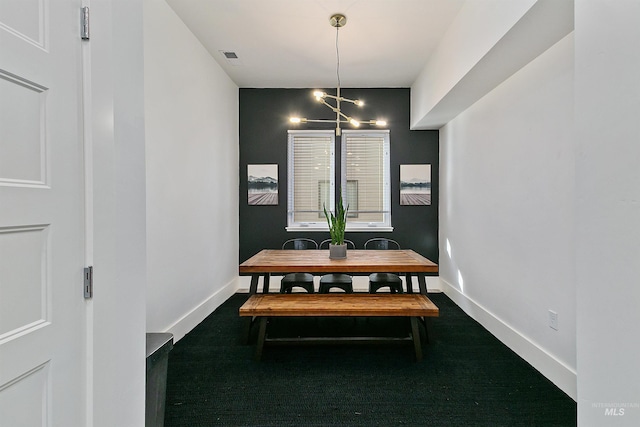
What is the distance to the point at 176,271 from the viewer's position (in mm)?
2648

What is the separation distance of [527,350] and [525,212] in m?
1.09

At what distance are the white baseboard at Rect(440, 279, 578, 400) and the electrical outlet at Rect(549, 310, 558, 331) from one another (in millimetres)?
208

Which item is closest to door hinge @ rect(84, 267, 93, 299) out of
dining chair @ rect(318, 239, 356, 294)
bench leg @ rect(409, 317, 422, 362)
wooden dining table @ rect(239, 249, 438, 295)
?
wooden dining table @ rect(239, 249, 438, 295)

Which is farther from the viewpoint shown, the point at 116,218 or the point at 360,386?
the point at 360,386

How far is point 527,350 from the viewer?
2.28 meters

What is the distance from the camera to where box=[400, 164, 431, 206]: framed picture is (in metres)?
4.37

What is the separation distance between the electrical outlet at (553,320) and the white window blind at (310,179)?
292cm

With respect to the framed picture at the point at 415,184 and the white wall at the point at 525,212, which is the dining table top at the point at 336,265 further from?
the framed picture at the point at 415,184

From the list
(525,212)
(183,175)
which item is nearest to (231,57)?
(183,175)

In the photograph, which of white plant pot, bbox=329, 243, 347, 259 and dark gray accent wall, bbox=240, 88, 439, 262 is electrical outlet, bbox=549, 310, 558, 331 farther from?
dark gray accent wall, bbox=240, 88, 439, 262

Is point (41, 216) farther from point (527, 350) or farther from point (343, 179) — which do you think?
point (343, 179)

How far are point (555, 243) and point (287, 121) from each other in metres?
3.57

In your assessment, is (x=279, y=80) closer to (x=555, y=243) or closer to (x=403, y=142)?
(x=403, y=142)

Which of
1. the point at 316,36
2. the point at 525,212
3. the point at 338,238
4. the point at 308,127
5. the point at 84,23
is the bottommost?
the point at 338,238
